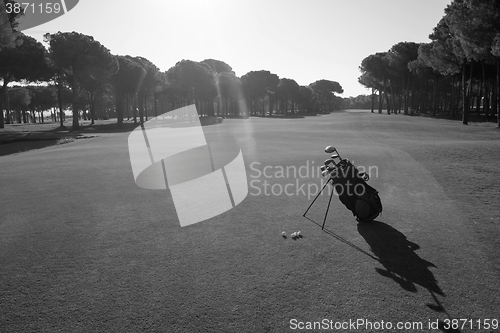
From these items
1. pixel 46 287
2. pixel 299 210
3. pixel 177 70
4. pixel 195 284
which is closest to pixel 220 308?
pixel 195 284

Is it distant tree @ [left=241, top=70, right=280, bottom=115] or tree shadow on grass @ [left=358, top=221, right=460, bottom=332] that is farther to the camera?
distant tree @ [left=241, top=70, right=280, bottom=115]

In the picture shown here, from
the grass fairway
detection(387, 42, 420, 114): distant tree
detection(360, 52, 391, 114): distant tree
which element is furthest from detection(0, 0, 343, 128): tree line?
detection(387, 42, 420, 114): distant tree

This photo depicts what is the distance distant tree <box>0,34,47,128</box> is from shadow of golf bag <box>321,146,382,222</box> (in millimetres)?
54939

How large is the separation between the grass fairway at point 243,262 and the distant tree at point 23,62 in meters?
48.6

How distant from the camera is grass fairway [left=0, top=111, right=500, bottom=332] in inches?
172

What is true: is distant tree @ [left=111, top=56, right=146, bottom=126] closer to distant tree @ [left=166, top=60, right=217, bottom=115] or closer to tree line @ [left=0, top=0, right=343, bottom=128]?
tree line @ [left=0, top=0, right=343, bottom=128]

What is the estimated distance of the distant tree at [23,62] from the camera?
154 feet

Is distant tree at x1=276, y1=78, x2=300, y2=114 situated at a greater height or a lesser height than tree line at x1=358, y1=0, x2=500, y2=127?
greater

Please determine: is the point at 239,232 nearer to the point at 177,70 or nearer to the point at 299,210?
the point at 299,210

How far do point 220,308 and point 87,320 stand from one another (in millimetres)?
1828

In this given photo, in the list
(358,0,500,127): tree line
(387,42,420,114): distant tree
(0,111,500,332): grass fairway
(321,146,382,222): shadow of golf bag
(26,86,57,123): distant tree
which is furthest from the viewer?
(26,86,57,123): distant tree

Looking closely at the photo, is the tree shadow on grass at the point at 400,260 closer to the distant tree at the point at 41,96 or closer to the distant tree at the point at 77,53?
the distant tree at the point at 77,53

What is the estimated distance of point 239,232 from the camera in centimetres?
746

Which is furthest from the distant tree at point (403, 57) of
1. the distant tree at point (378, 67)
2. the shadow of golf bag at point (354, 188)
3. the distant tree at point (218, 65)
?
the distant tree at point (218, 65)
